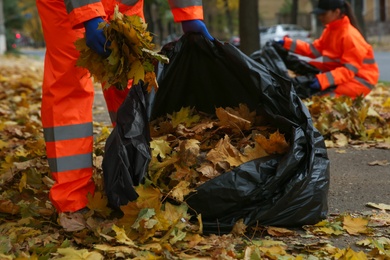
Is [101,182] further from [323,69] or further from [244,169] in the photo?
[323,69]

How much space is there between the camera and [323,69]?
7.38 m

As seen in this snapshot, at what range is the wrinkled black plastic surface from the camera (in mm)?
3377

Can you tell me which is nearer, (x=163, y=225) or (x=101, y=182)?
(x=163, y=225)

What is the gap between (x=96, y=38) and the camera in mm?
3270

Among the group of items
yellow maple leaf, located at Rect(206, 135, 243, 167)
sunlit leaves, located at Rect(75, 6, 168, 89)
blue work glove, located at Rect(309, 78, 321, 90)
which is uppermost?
sunlit leaves, located at Rect(75, 6, 168, 89)

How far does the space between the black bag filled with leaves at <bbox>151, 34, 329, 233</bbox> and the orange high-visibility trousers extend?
2.00ft

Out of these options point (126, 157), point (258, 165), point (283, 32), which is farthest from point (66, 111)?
point (283, 32)

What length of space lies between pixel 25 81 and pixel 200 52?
21.4 ft

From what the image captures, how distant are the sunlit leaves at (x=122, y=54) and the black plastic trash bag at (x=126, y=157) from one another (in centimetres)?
20

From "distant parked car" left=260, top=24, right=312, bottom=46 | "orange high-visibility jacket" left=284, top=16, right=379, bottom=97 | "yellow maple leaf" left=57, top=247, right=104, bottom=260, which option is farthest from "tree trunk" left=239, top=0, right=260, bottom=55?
"distant parked car" left=260, top=24, right=312, bottom=46

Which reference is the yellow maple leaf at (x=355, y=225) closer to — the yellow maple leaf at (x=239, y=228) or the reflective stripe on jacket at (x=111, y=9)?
the yellow maple leaf at (x=239, y=228)

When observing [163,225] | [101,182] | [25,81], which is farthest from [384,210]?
[25,81]

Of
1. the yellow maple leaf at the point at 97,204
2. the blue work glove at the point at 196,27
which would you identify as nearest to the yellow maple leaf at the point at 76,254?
the yellow maple leaf at the point at 97,204

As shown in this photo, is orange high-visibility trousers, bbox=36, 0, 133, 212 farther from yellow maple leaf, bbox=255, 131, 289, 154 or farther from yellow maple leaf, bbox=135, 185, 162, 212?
yellow maple leaf, bbox=255, 131, 289, 154
